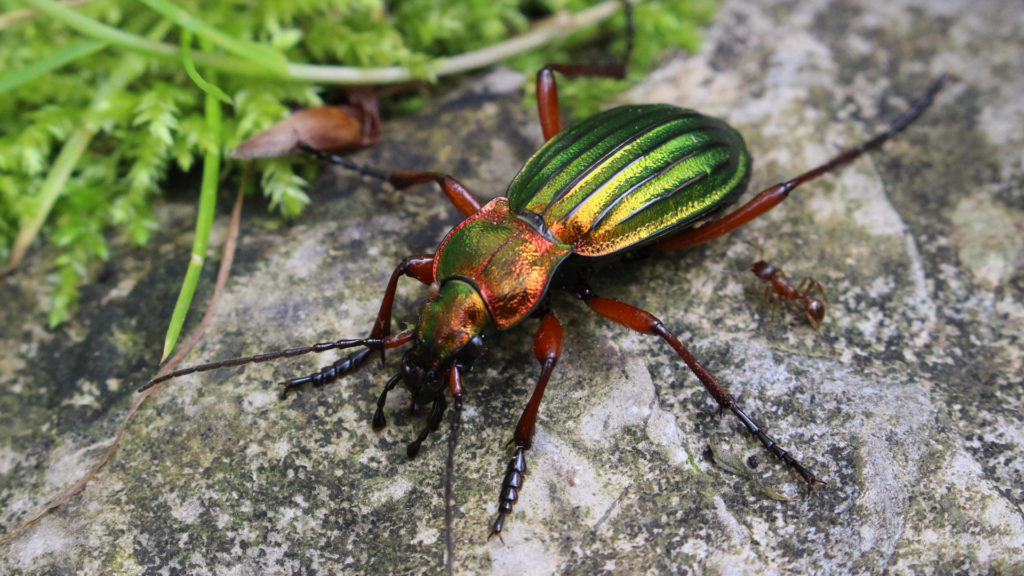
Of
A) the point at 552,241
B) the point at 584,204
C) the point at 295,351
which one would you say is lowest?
the point at 295,351

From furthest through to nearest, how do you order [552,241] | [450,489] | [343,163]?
[343,163], [552,241], [450,489]

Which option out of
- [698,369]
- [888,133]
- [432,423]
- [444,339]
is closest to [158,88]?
[444,339]

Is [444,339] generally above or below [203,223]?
above

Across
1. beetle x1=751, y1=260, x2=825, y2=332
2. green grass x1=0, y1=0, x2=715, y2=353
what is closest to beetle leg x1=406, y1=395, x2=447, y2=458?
green grass x1=0, y1=0, x2=715, y2=353

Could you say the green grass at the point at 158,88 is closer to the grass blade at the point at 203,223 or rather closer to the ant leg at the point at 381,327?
the grass blade at the point at 203,223

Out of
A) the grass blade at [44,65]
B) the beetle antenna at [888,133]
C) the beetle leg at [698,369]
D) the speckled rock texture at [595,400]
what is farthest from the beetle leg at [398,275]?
the grass blade at [44,65]

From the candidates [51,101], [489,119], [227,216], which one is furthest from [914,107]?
[51,101]

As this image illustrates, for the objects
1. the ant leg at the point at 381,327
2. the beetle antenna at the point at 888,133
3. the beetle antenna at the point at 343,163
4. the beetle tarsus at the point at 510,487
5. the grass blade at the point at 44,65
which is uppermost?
the beetle antenna at the point at 888,133

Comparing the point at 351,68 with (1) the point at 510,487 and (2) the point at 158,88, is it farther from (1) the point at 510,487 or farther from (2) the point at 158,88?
(1) the point at 510,487
